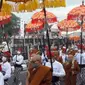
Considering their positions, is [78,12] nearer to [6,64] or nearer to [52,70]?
[6,64]

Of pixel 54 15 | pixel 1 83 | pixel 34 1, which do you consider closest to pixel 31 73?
pixel 1 83

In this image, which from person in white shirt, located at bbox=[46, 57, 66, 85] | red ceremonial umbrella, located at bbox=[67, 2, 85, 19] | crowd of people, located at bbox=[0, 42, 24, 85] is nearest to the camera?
person in white shirt, located at bbox=[46, 57, 66, 85]

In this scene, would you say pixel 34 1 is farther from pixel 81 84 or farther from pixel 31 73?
pixel 81 84

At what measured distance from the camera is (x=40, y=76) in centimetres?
921

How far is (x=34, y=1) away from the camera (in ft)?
35.2

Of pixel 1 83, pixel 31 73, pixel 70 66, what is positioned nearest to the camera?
pixel 1 83

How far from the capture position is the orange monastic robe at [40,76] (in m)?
9.22

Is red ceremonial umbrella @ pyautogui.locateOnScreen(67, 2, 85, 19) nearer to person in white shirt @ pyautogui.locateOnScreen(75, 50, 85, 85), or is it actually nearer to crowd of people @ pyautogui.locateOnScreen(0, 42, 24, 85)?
person in white shirt @ pyautogui.locateOnScreen(75, 50, 85, 85)

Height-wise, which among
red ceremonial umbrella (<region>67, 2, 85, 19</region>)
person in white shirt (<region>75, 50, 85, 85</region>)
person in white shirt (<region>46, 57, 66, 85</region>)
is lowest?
person in white shirt (<region>75, 50, 85, 85</region>)

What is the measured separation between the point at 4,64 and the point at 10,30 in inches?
1403

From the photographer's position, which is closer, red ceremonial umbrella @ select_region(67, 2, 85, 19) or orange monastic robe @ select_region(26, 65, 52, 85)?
orange monastic robe @ select_region(26, 65, 52, 85)

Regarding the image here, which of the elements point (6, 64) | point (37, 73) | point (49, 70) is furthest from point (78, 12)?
point (37, 73)

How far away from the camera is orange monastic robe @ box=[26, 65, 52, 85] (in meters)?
9.22

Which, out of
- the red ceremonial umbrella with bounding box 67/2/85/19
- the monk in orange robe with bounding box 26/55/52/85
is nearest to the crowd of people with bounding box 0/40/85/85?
the monk in orange robe with bounding box 26/55/52/85
